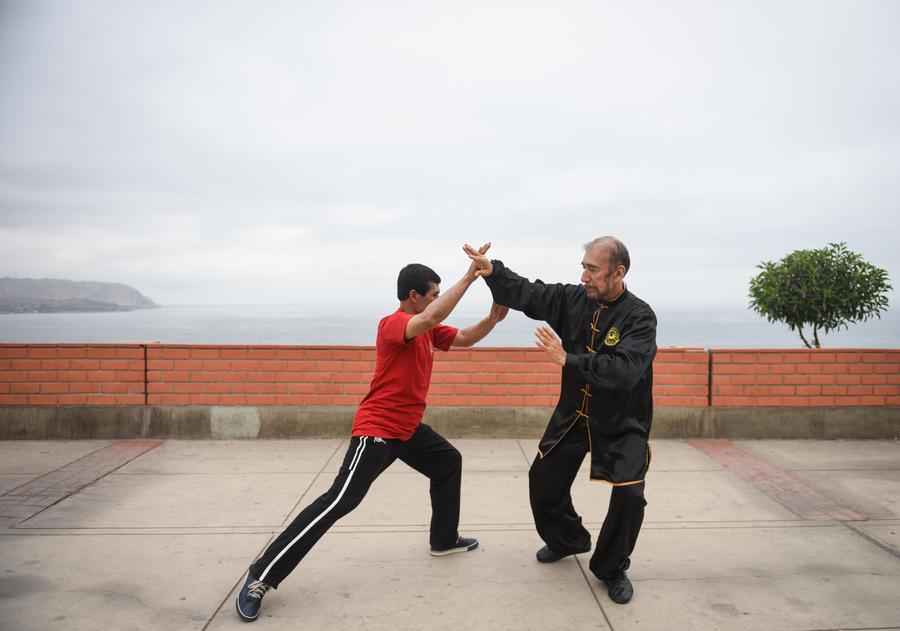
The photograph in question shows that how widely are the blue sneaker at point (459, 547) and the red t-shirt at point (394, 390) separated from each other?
783 mm

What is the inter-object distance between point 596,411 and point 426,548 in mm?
1429

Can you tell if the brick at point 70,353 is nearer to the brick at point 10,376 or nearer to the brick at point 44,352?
the brick at point 44,352

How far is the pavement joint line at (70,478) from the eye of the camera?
496 cm

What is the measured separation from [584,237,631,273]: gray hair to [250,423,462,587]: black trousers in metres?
1.48

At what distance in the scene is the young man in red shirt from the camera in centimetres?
338

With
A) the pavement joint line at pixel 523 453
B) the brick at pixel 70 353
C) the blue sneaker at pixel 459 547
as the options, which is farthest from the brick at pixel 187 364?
the blue sneaker at pixel 459 547

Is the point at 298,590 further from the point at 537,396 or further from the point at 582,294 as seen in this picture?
the point at 537,396

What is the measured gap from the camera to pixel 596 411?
144 inches

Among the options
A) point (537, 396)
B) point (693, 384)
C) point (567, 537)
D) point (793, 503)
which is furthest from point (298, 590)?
point (693, 384)

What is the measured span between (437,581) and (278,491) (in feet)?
6.97

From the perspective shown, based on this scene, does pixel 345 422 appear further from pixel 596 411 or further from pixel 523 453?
pixel 596 411

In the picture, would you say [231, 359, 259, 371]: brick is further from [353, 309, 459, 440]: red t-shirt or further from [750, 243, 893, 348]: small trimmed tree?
[750, 243, 893, 348]: small trimmed tree

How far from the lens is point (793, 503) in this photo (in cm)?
502

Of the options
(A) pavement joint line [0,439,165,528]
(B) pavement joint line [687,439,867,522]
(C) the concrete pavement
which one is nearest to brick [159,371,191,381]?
(A) pavement joint line [0,439,165,528]
